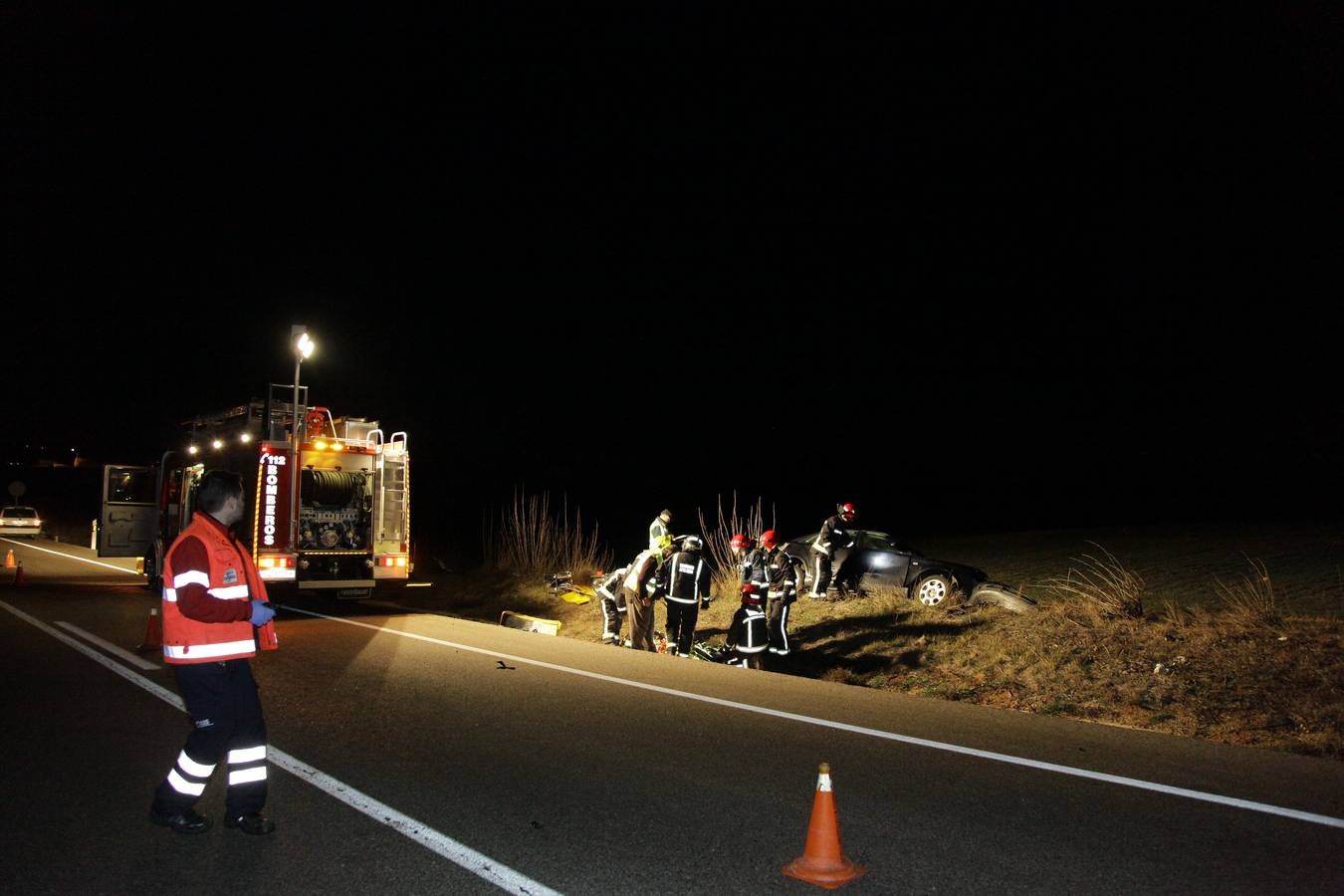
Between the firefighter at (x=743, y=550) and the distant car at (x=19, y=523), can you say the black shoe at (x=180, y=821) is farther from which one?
the distant car at (x=19, y=523)

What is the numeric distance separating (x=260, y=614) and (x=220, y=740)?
0.59 meters

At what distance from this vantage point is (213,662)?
4.86 m

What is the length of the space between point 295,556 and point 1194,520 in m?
20.8

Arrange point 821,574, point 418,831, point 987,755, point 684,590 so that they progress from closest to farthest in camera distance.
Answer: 1. point 418,831
2. point 987,755
3. point 684,590
4. point 821,574

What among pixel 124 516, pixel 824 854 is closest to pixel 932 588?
pixel 824 854

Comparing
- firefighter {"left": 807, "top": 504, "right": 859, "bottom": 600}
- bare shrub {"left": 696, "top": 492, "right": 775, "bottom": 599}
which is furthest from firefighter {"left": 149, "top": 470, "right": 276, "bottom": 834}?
firefighter {"left": 807, "top": 504, "right": 859, "bottom": 600}

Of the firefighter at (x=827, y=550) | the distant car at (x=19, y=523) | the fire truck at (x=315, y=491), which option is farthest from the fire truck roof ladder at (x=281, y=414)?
the distant car at (x=19, y=523)

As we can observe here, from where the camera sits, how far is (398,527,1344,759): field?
27.8 feet

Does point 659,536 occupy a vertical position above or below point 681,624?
above

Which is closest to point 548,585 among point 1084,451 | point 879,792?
point 879,792

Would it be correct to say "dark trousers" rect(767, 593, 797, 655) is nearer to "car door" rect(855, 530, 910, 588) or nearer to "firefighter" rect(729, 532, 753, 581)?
"firefighter" rect(729, 532, 753, 581)

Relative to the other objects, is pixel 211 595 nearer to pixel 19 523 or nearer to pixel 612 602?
pixel 612 602

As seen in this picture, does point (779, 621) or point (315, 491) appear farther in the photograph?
point (315, 491)

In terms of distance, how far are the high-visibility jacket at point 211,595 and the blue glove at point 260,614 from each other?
0.03 meters
